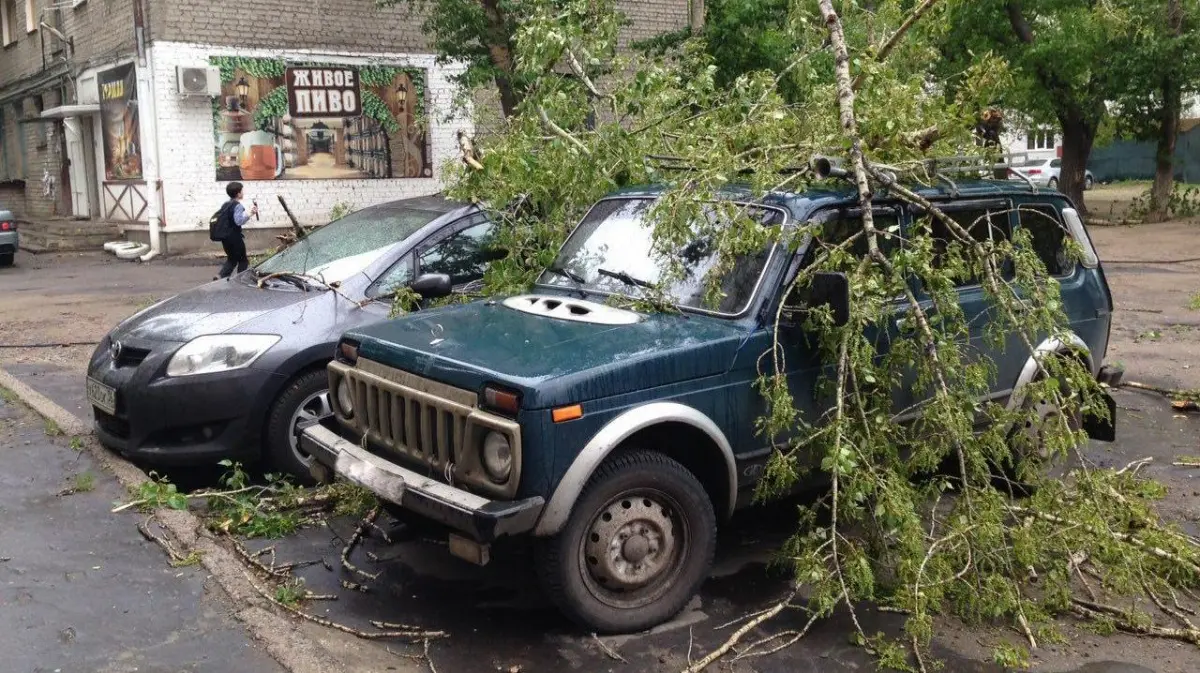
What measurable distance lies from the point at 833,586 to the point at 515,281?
271 centimetres

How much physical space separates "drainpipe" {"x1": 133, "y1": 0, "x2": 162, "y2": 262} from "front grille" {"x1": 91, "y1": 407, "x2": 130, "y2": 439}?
48.7 feet

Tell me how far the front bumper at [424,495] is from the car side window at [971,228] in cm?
251

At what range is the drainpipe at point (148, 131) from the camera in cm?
1989

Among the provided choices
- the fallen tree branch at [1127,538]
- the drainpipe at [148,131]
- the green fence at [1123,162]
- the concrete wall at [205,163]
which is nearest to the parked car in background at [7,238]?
the drainpipe at [148,131]

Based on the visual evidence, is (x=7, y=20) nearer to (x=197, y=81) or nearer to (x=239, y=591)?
(x=197, y=81)

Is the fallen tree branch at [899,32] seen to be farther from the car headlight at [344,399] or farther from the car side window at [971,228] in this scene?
the car headlight at [344,399]

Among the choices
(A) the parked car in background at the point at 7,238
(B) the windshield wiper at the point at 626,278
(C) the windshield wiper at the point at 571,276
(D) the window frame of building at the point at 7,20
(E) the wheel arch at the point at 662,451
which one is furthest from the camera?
(D) the window frame of building at the point at 7,20

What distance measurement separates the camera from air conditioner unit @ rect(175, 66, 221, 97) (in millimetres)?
19891

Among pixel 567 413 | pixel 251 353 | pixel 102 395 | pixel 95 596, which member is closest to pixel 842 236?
pixel 567 413

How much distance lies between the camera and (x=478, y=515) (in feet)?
13.0

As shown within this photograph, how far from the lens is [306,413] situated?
19.9ft

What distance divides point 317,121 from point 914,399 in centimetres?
1862

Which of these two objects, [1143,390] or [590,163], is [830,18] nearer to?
[590,163]

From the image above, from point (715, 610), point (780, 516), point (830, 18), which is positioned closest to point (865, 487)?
point (715, 610)
